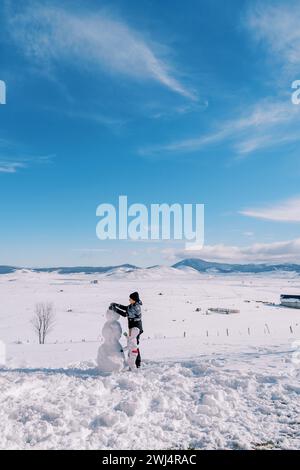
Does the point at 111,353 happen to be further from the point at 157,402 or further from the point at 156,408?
the point at 156,408

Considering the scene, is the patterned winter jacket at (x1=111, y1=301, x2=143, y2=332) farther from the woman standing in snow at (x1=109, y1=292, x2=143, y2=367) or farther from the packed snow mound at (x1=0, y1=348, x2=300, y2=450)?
the packed snow mound at (x1=0, y1=348, x2=300, y2=450)

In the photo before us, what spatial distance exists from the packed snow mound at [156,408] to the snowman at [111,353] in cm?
38

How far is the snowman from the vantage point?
34.8 feet

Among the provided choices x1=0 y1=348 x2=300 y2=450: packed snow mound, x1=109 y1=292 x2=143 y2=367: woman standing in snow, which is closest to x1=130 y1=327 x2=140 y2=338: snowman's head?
x1=109 y1=292 x2=143 y2=367: woman standing in snow

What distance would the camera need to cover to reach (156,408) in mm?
7711

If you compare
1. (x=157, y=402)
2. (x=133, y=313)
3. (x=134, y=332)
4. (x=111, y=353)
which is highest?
(x=133, y=313)

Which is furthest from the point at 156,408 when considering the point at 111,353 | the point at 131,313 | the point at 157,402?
the point at 131,313

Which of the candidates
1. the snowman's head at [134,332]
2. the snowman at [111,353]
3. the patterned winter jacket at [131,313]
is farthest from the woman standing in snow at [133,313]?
the snowman at [111,353]

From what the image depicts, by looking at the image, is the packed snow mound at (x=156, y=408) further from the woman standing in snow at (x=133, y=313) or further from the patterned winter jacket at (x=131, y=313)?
the patterned winter jacket at (x=131, y=313)

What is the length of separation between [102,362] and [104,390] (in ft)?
5.82

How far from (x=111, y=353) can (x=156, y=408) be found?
326cm

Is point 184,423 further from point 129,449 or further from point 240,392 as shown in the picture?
point 240,392

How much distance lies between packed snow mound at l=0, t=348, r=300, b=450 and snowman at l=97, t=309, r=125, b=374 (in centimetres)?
A: 38
